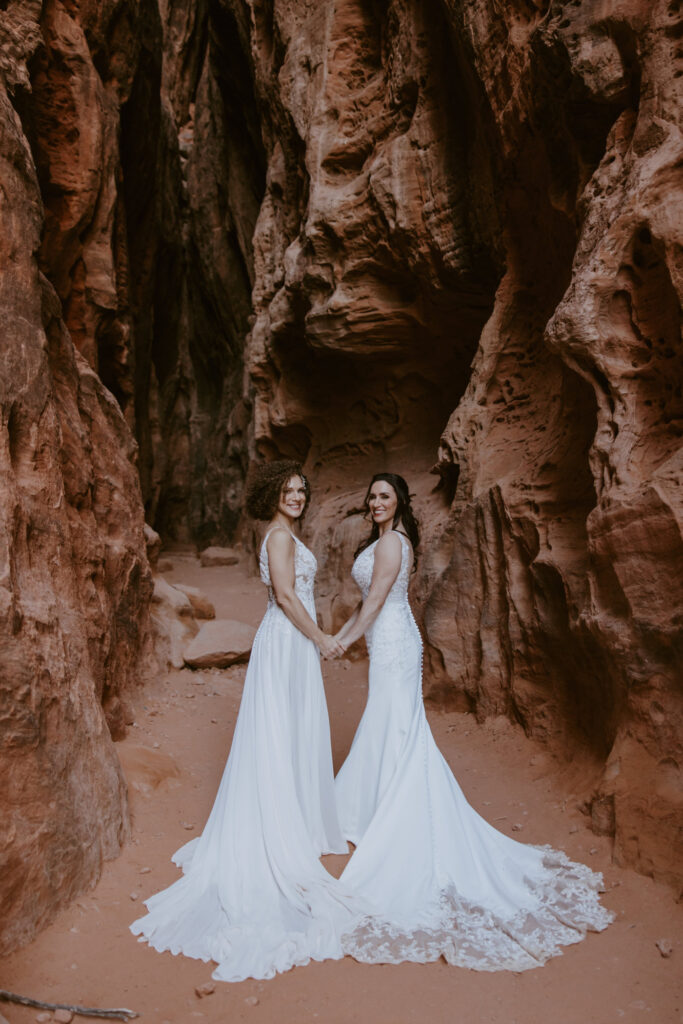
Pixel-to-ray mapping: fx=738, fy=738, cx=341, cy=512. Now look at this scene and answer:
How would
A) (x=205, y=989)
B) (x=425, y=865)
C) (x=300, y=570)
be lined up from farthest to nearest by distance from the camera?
1. (x=300, y=570)
2. (x=425, y=865)
3. (x=205, y=989)

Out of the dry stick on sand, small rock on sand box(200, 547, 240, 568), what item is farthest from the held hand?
small rock on sand box(200, 547, 240, 568)

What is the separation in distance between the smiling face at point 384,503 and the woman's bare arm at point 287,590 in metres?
0.63

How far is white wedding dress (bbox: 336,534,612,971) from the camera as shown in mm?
3406

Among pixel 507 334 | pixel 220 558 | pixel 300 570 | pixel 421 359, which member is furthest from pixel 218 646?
pixel 220 558

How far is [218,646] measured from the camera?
8.21m

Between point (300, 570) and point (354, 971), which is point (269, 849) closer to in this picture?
point (354, 971)

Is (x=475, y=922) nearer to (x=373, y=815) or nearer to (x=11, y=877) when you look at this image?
(x=373, y=815)

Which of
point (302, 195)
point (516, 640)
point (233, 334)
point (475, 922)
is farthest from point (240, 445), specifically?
point (475, 922)

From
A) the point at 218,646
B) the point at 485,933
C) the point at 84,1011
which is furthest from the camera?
the point at 218,646

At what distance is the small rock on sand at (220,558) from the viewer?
16844 mm

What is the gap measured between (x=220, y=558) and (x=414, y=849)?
13.3 m

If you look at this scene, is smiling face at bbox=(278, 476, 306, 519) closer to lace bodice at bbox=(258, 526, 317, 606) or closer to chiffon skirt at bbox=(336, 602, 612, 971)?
lace bodice at bbox=(258, 526, 317, 606)

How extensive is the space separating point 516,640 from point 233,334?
16.3 m

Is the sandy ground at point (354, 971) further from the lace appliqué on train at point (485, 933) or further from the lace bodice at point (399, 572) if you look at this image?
the lace bodice at point (399, 572)
